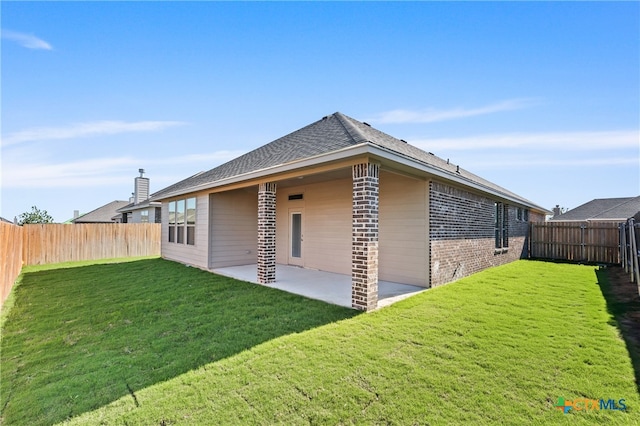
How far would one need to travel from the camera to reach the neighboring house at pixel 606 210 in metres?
18.5

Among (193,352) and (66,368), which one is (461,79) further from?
(66,368)

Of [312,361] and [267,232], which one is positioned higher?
[267,232]

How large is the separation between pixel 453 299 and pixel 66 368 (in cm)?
652

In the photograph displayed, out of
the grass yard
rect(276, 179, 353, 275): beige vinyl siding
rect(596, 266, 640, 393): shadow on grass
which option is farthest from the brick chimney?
rect(596, 266, 640, 393): shadow on grass

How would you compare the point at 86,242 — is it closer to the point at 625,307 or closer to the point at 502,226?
the point at 502,226

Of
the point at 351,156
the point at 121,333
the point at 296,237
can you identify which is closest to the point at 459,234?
the point at 351,156

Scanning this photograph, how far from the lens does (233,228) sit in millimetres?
10414

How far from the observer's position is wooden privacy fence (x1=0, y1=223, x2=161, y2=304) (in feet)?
42.6

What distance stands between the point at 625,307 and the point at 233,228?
1039 cm

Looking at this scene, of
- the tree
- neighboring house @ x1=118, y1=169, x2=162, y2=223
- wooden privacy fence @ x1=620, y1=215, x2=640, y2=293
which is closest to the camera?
wooden privacy fence @ x1=620, y1=215, x2=640, y2=293

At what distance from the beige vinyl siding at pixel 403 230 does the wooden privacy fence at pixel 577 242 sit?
10460 millimetres

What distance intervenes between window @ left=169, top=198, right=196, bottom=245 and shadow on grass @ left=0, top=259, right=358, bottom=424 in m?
3.20

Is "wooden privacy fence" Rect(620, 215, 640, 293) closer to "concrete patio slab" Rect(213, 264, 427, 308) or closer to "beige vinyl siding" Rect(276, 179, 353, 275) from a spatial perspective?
"concrete patio slab" Rect(213, 264, 427, 308)

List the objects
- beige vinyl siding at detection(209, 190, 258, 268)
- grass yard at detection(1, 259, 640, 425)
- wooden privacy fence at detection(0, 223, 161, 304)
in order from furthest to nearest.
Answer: wooden privacy fence at detection(0, 223, 161, 304)
beige vinyl siding at detection(209, 190, 258, 268)
grass yard at detection(1, 259, 640, 425)
